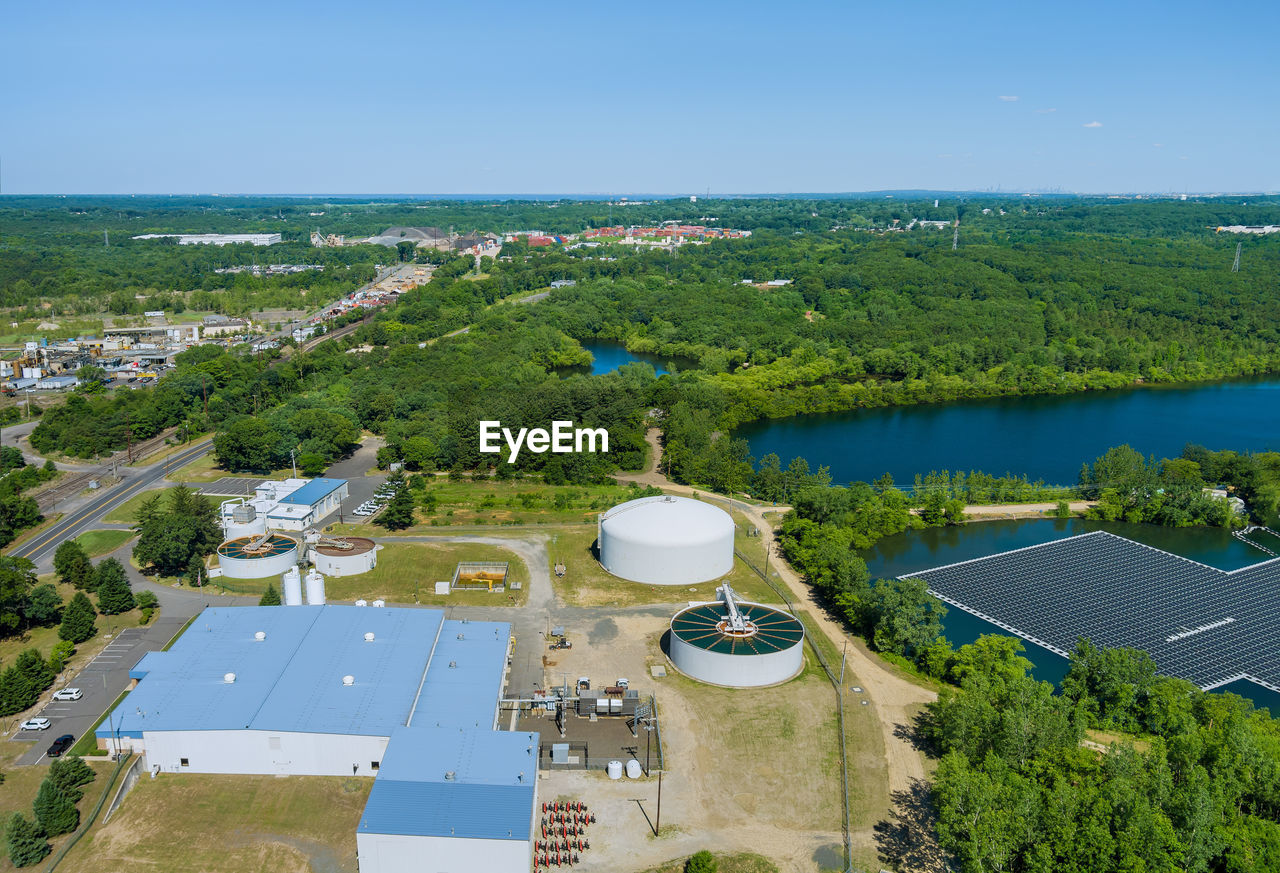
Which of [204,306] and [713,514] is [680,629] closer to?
[713,514]

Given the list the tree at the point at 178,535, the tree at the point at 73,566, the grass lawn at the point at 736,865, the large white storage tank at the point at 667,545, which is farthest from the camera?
the large white storage tank at the point at 667,545

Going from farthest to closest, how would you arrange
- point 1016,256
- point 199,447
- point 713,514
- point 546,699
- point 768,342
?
point 1016,256 → point 768,342 → point 199,447 → point 713,514 → point 546,699

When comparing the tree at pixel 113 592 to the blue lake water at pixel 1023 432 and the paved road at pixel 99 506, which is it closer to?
the paved road at pixel 99 506

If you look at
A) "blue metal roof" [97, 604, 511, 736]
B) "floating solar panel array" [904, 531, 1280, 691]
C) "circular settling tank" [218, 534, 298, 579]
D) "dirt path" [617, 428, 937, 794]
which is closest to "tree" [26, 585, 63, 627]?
"circular settling tank" [218, 534, 298, 579]

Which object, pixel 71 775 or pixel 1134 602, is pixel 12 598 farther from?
pixel 1134 602

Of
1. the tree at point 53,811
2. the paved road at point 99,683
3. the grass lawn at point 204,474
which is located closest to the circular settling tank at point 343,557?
the paved road at point 99,683

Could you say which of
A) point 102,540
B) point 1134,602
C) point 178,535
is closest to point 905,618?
point 1134,602

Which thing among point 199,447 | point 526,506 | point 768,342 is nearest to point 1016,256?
point 768,342
